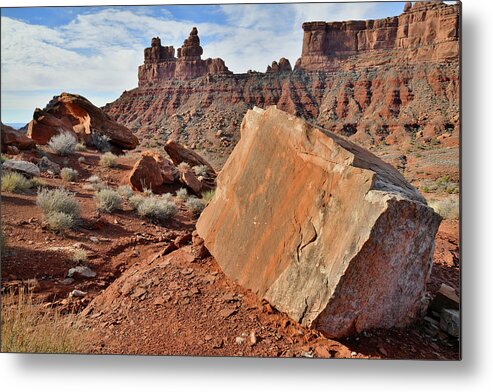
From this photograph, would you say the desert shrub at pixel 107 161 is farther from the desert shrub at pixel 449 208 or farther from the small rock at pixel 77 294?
the desert shrub at pixel 449 208

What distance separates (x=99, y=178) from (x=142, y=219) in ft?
10.2

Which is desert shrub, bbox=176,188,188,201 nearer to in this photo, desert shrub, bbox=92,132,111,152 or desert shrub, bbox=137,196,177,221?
desert shrub, bbox=137,196,177,221

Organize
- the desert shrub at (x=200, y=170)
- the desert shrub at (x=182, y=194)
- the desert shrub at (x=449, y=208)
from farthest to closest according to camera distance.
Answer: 1. the desert shrub at (x=200, y=170)
2. the desert shrub at (x=182, y=194)
3. the desert shrub at (x=449, y=208)

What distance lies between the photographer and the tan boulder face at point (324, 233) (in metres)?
2.74

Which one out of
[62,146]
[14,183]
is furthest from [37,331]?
[62,146]

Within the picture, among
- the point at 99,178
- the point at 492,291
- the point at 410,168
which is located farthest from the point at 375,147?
the point at 492,291

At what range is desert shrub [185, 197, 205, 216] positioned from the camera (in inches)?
341

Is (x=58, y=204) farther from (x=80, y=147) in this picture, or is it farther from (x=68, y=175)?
(x=80, y=147)

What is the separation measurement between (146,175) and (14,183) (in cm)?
343

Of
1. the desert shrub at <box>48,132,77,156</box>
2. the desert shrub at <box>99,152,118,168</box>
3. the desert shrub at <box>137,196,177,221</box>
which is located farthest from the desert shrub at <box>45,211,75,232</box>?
the desert shrub at <box>48,132,77,156</box>

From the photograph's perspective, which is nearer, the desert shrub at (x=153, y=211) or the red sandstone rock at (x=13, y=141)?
the desert shrub at (x=153, y=211)

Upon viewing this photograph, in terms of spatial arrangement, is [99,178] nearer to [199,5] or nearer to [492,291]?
[199,5]

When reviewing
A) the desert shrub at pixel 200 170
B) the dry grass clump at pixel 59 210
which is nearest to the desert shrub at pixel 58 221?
the dry grass clump at pixel 59 210

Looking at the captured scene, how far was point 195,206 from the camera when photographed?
875cm
